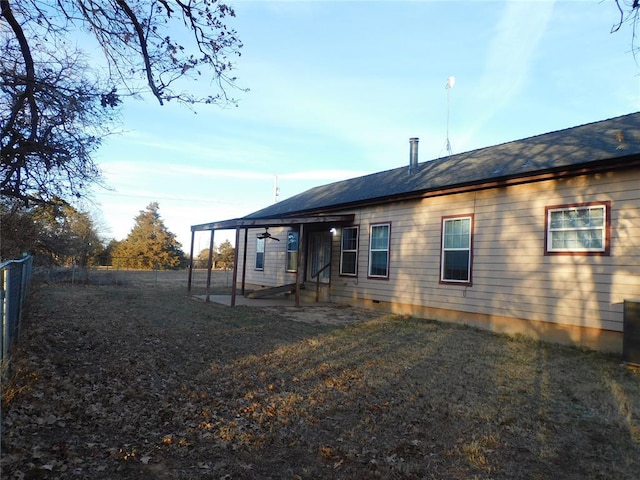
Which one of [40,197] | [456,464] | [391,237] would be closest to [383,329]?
[391,237]

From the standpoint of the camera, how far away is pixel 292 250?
58.1 ft

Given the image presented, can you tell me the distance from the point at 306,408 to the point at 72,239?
18.4 metres

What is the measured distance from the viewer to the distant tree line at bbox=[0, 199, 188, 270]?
10039mm

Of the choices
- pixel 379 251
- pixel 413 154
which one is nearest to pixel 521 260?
pixel 379 251

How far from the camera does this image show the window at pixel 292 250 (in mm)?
17500

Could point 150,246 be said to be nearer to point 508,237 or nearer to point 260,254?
point 260,254

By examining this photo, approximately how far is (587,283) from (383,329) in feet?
13.0

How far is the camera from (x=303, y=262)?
16.8 meters

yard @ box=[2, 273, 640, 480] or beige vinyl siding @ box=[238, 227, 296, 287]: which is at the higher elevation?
beige vinyl siding @ box=[238, 227, 296, 287]

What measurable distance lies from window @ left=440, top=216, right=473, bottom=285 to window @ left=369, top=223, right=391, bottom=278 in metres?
2.12

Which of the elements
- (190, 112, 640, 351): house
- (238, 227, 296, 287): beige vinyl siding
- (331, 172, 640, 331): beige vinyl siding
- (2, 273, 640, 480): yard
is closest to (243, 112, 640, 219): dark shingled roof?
(190, 112, 640, 351): house

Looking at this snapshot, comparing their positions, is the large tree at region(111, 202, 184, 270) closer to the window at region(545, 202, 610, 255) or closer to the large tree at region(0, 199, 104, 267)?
the large tree at region(0, 199, 104, 267)

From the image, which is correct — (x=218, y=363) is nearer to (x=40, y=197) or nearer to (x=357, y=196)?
(x=40, y=197)

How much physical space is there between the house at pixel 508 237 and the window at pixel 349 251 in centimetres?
3
